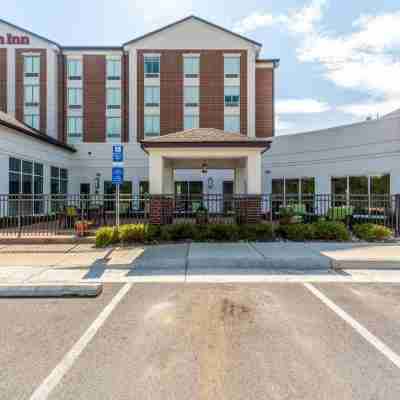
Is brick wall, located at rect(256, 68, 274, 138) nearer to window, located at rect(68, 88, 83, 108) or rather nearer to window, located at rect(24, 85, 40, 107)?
window, located at rect(68, 88, 83, 108)

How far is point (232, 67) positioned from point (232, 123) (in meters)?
4.81

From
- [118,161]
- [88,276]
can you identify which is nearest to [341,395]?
[88,276]

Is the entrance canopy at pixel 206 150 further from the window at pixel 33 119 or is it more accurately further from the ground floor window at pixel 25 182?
the window at pixel 33 119

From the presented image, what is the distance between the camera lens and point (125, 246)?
9.59 metres

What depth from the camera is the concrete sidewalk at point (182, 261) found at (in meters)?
6.59

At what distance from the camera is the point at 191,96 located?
24.2 meters

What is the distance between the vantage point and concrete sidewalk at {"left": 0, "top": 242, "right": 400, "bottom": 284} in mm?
6594

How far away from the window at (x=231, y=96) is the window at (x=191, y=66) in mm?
2976

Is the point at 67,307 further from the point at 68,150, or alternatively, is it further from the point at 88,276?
the point at 68,150

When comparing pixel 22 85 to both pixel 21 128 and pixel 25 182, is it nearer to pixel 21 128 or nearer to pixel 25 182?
pixel 21 128

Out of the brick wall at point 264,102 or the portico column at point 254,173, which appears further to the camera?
the brick wall at point 264,102

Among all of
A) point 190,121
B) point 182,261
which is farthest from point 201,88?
point 182,261

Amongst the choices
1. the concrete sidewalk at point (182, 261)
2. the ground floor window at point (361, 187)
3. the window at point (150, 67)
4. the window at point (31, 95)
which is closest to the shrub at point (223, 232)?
the concrete sidewalk at point (182, 261)

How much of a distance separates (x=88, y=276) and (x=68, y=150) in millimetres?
17334
